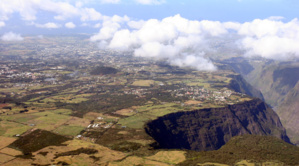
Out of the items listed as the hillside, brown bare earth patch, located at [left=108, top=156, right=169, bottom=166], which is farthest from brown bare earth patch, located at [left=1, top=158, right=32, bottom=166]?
the hillside

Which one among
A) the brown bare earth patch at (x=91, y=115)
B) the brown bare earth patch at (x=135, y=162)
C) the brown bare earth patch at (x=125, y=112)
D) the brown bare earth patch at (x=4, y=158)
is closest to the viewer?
the brown bare earth patch at (x=4, y=158)

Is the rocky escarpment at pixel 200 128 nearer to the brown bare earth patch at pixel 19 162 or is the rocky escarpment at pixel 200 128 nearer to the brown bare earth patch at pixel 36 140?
the brown bare earth patch at pixel 36 140

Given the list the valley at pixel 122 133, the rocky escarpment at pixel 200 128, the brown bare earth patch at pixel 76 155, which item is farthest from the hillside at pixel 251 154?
the rocky escarpment at pixel 200 128

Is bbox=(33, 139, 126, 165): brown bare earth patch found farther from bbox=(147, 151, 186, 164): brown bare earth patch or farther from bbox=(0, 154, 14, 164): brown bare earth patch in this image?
bbox=(147, 151, 186, 164): brown bare earth patch

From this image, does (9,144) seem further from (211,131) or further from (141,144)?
(211,131)

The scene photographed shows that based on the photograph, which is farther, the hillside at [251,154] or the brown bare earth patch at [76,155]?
the hillside at [251,154]

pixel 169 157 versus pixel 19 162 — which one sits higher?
pixel 19 162

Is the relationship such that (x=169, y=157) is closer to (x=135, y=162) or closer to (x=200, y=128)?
(x=135, y=162)

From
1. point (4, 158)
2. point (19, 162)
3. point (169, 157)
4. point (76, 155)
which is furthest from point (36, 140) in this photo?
point (169, 157)

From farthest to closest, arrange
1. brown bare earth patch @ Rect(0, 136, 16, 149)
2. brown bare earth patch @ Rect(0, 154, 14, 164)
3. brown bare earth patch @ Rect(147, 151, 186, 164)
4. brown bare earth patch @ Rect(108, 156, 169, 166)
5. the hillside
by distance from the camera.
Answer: brown bare earth patch @ Rect(0, 136, 16, 149)
brown bare earth patch @ Rect(147, 151, 186, 164)
the hillside
brown bare earth patch @ Rect(108, 156, 169, 166)
brown bare earth patch @ Rect(0, 154, 14, 164)

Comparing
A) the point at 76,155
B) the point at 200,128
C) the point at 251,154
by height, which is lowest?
the point at 200,128

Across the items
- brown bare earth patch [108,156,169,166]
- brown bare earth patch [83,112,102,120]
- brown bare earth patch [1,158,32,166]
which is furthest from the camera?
brown bare earth patch [83,112,102,120]
